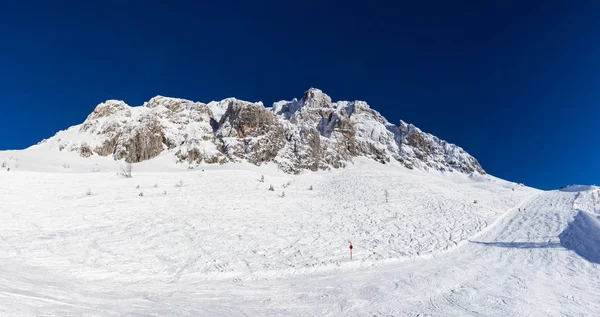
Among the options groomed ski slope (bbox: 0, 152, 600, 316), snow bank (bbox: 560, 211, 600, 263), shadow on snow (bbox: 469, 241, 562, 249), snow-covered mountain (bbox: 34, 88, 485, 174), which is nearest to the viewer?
groomed ski slope (bbox: 0, 152, 600, 316)

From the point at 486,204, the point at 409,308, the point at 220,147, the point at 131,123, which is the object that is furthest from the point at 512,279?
the point at 131,123

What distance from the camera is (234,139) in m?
52.6

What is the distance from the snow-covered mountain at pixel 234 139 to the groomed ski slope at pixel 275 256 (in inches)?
1032

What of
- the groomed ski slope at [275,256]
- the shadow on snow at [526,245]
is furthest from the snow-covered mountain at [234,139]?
the shadow on snow at [526,245]

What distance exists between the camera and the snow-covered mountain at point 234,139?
49.2 m

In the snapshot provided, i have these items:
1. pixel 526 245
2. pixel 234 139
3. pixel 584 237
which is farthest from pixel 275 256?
pixel 234 139

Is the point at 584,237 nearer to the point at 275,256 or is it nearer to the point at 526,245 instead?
the point at 526,245

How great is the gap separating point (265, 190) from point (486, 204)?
18846 mm

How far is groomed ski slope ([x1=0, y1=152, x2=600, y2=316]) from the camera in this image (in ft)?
25.4

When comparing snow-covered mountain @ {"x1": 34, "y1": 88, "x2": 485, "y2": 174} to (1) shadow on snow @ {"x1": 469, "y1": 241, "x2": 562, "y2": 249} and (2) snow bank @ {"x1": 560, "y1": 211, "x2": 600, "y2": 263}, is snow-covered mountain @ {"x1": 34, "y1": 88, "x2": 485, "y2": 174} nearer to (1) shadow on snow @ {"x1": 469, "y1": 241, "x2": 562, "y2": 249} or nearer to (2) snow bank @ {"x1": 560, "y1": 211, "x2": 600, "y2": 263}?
(1) shadow on snow @ {"x1": 469, "y1": 241, "x2": 562, "y2": 249}

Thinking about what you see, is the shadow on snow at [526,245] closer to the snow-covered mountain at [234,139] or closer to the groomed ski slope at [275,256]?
the groomed ski slope at [275,256]

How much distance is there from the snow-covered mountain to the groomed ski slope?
26210mm

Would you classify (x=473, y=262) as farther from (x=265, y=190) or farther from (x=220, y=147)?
(x=220, y=147)

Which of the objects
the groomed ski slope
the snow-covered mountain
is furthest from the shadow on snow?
the snow-covered mountain
